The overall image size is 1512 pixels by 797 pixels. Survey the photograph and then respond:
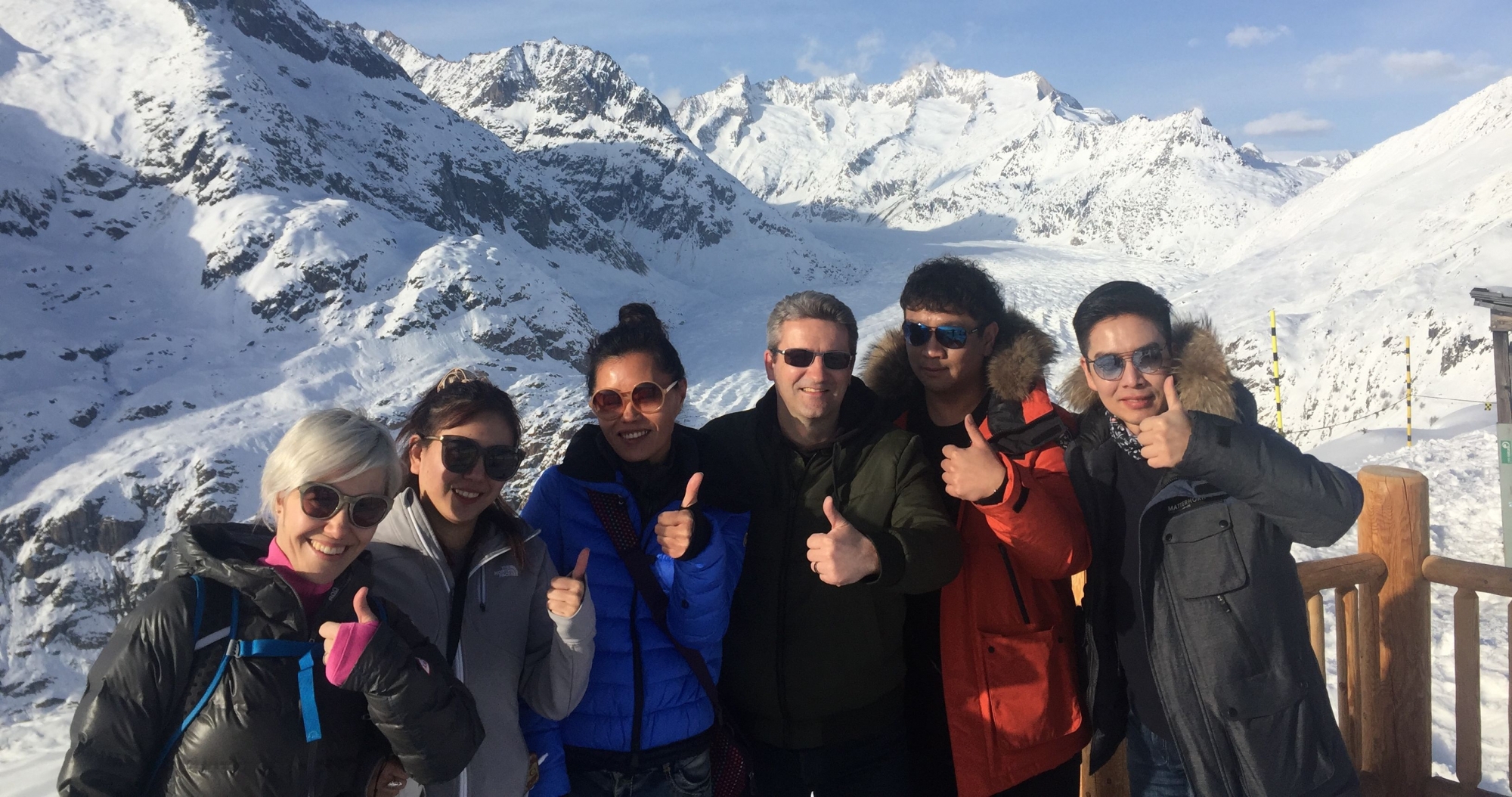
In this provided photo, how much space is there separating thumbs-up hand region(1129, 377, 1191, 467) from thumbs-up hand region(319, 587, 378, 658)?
1.83 m

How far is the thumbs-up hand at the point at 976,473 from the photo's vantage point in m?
2.14

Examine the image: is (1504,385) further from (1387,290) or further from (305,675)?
(1387,290)

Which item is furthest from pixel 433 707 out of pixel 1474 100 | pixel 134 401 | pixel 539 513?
pixel 134 401

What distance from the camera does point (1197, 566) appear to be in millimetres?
2172

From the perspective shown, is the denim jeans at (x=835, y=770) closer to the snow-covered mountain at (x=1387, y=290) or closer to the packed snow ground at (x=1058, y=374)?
the packed snow ground at (x=1058, y=374)

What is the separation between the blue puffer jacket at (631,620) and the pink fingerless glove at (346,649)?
27.2 inches

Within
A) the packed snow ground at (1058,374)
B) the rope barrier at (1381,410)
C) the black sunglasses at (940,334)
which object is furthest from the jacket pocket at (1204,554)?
the rope barrier at (1381,410)

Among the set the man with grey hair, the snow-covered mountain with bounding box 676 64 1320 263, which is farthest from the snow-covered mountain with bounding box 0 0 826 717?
the man with grey hair

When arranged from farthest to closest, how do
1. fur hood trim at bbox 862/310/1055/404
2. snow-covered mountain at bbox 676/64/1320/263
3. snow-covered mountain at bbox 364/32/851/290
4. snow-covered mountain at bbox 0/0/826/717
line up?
snow-covered mountain at bbox 676/64/1320/263, snow-covered mountain at bbox 364/32/851/290, snow-covered mountain at bbox 0/0/826/717, fur hood trim at bbox 862/310/1055/404

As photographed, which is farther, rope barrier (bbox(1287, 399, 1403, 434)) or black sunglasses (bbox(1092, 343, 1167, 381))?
rope barrier (bbox(1287, 399, 1403, 434))

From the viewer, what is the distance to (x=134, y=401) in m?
46.7

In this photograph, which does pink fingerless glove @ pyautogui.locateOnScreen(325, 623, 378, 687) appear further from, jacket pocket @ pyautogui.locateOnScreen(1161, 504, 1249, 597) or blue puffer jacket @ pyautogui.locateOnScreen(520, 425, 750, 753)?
jacket pocket @ pyautogui.locateOnScreen(1161, 504, 1249, 597)

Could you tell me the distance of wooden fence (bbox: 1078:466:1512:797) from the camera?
9.72 feet

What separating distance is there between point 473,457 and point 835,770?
137 centimetres
